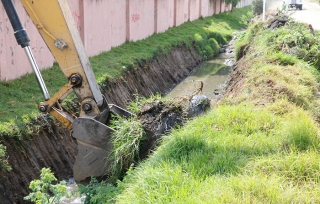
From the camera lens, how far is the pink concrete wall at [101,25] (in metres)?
10.3

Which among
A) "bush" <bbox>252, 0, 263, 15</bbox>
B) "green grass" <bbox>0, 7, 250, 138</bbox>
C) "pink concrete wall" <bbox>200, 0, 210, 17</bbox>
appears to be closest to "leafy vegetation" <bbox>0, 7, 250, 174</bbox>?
"green grass" <bbox>0, 7, 250, 138</bbox>

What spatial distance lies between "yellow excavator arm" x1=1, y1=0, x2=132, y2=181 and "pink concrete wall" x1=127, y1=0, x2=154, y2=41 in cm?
1048

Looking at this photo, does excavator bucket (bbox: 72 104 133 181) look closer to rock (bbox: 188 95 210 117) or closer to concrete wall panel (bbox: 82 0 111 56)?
rock (bbox: 188 95 210 117)

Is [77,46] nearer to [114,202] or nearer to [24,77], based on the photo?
[114,202]

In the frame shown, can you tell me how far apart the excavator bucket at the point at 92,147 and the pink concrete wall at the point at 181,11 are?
58.5 feet

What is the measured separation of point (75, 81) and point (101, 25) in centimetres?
848

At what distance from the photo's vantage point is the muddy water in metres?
15.6

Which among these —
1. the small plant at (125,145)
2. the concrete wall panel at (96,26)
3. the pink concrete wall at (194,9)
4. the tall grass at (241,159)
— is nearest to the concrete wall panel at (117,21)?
the concrete wall panel at (96,26)

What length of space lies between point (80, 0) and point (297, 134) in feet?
31.2

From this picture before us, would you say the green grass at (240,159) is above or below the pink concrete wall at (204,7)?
below

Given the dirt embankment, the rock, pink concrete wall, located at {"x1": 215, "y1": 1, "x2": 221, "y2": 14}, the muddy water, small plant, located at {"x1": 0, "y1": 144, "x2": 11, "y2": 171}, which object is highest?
pink concrete wall, located at {"x1": 215, "y1": 1, "x2": 221, "y2": 14}

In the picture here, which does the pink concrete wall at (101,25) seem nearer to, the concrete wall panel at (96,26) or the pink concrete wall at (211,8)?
the concrete wall panel at (96,26)

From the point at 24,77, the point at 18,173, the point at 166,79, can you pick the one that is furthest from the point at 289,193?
the point at 166,79

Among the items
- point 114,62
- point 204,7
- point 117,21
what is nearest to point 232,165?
point 114,62
